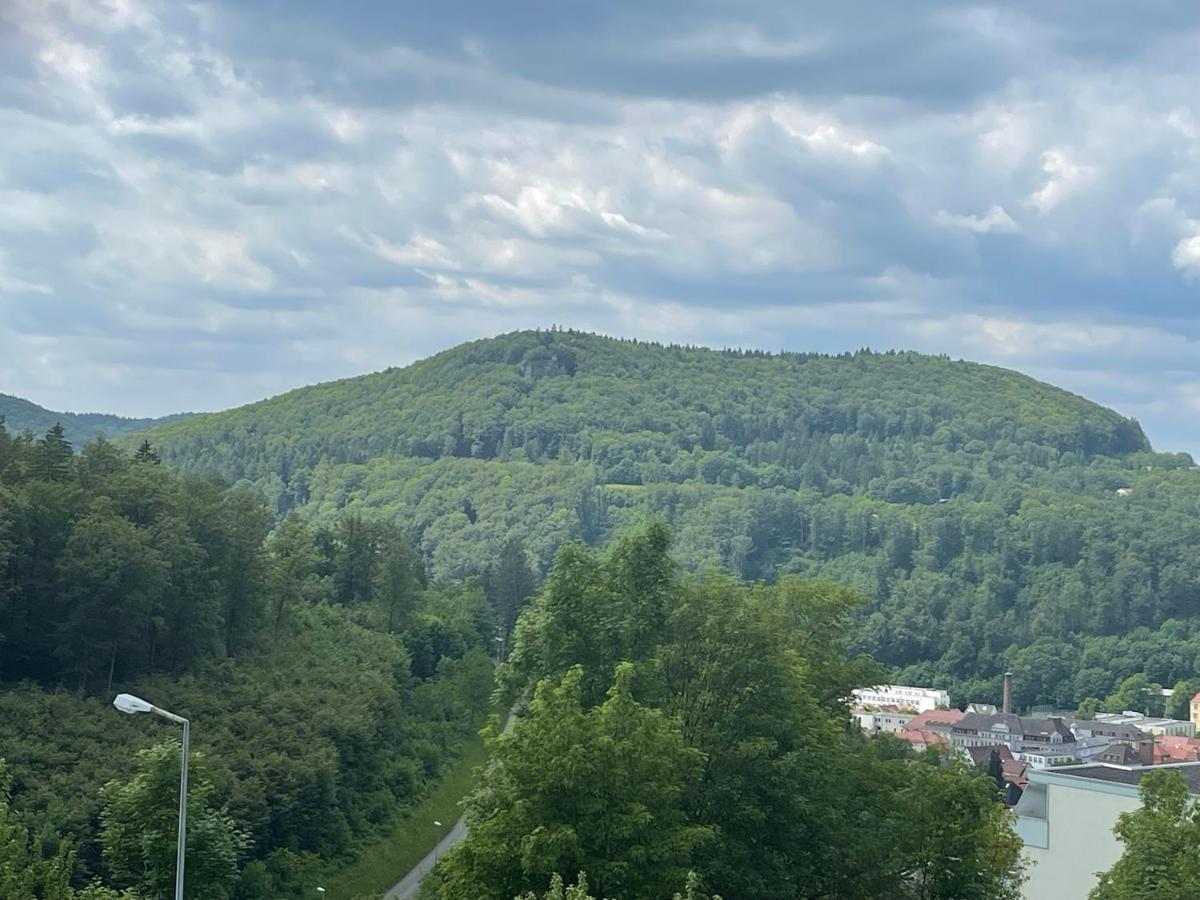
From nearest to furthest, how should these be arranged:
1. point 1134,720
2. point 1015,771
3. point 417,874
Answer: point 417,874 → point 1015,771 → point 1134,720

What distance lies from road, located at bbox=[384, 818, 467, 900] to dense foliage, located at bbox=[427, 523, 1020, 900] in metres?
17.9

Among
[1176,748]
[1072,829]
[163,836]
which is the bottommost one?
[1176,748]

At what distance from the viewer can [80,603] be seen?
181ft

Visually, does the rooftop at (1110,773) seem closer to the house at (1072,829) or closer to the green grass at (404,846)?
the house at (1072,829)

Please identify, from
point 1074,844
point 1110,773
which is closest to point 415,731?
point 1074,844

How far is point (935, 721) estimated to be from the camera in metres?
158

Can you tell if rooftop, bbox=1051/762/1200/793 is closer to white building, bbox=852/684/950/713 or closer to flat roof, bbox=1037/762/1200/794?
flat roof, bbox=1037/762/1200/794

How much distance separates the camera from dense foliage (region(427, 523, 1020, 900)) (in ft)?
104

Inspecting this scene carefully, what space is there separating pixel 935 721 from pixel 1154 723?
25639 millimetres

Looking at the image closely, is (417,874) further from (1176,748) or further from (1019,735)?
(1019,735)

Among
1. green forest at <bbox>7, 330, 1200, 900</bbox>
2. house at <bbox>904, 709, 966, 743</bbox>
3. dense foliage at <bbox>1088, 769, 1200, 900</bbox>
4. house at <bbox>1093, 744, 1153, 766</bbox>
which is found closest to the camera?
green forest at <bbox>7, 330, 1200, 900</bbox>

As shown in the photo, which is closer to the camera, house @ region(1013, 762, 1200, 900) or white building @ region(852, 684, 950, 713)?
house @ region(1013, 762, 1200, 900)

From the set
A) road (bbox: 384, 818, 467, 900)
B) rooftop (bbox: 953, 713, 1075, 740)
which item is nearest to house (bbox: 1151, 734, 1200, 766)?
Result: rooftop (bbox: 953, 713, 1075, 740)

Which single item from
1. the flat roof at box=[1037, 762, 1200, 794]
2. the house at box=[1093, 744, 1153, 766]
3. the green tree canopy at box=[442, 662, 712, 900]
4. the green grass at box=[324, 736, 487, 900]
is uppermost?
the green tree canopy at box=[442, 662, 712, 900]
